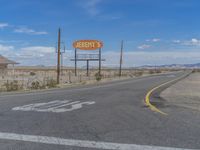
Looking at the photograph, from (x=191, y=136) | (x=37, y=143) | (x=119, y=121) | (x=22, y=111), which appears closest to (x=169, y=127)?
(x=191, y=136)

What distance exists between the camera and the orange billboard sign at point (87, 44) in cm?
6403

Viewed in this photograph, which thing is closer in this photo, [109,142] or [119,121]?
[109,142]

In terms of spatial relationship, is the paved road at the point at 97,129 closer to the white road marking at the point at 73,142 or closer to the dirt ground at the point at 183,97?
the white road marking at the point at 73,142

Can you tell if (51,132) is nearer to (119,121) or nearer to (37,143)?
(37,143)

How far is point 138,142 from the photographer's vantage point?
629 cm

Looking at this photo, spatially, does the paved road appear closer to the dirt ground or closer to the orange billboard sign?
the dirt ground

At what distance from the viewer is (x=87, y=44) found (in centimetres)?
6475

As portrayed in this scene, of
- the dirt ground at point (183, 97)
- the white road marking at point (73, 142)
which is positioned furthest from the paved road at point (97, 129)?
the dirt ground at point (183, 97)

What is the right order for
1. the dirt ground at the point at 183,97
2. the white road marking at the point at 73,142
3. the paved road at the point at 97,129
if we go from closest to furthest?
the white road marking at the point at 73,142 < the paved road at the point at 97,129 < the dirt ground at the point at 183,97

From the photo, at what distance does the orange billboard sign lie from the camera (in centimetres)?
6403

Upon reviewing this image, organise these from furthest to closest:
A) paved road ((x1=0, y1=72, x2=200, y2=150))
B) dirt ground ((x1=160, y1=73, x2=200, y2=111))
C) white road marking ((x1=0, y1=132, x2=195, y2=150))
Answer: dirt ground ((x1=160, y1=73, x2=200, y2=111)) < paved road ((x1=0, y1=72, x2=200, y2=150)) < white road marking ((x1=0, y1=132, x2=195, y2=150))

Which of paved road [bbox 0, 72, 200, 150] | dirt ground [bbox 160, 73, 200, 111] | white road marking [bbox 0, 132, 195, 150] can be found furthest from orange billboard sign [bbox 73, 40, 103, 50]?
white road marking [bbox 0, 132, 195, 150]

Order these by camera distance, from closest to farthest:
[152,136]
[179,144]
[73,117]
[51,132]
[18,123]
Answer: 1. [179,144]
2. [152,136]
3. [51,132]
4. [18,123]
5. [73,117]

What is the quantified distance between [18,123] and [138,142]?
389cm
